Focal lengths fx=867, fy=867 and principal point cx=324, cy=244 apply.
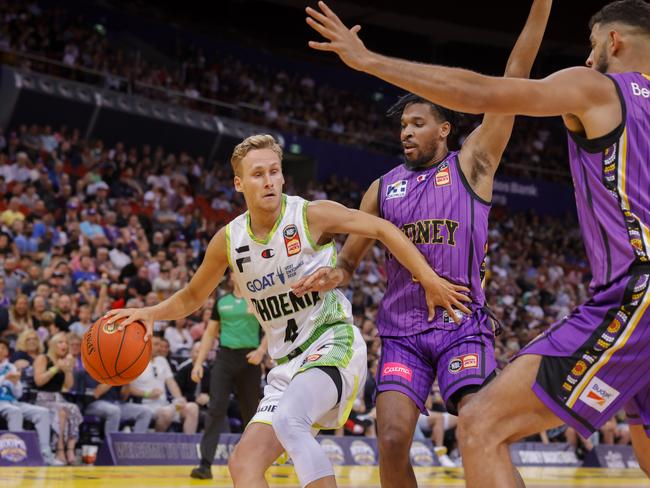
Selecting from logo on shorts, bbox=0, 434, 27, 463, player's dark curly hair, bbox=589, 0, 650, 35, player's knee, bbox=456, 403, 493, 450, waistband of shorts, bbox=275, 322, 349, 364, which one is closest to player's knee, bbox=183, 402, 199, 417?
logo on shorts, bbox=0, 434, 27, 463

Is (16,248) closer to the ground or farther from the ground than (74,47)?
closer to the ground

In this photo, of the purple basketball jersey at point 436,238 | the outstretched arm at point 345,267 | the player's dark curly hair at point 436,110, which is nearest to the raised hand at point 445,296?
the purple basketball jersey at point 436,238

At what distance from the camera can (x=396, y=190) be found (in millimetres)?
5398

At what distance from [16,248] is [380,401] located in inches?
390

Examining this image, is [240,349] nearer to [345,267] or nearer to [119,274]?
[345,267]

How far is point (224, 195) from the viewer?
68.1ft

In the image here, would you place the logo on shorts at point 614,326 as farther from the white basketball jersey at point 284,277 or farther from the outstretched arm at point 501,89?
the white basketball jersey at point 284,277

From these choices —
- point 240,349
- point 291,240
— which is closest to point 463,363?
point 291,240

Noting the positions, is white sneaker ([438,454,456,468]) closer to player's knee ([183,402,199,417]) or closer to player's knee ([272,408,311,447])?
player's knee ([183,402,199,417])

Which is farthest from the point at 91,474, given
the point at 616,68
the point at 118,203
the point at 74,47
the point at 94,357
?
the point at 74,47

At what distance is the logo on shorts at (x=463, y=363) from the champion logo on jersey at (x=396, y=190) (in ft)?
3.57

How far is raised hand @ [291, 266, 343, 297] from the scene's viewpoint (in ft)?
15.7

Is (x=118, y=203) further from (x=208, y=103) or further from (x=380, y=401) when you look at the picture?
(x=380, y=401)

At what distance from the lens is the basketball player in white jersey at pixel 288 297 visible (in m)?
4.64
